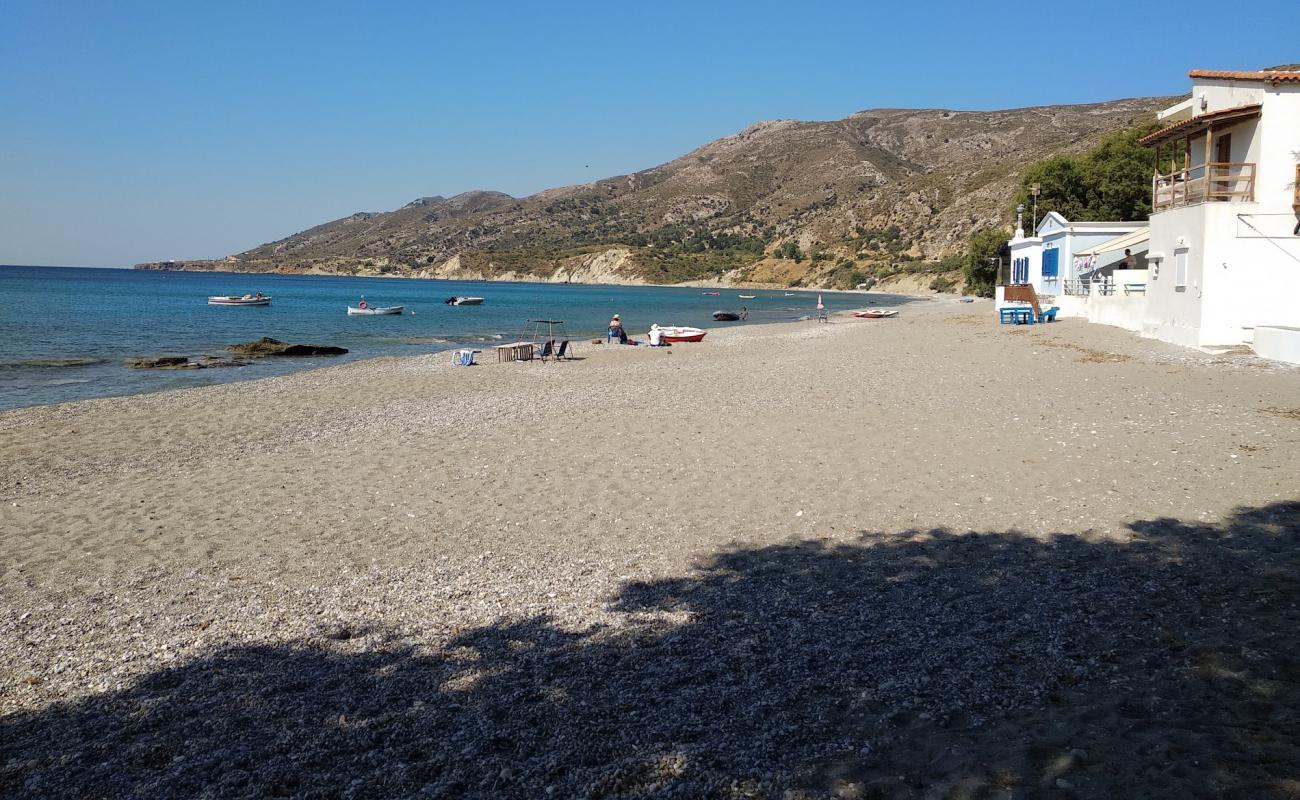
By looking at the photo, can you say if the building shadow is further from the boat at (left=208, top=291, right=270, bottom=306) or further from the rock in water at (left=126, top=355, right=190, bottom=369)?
the boat at (left=208, top=291, right=270, bottom=306)

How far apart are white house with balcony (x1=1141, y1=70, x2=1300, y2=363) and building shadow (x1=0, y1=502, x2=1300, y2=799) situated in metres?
16.2

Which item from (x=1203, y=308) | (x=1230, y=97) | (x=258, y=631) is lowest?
(x=258, y=631)

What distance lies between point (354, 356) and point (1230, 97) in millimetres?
26562

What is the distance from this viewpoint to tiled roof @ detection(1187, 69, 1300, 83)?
19297mm

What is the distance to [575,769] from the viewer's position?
3.95 meters

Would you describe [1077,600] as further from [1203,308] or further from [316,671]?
[1203,308]

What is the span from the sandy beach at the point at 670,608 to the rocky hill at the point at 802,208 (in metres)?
88.8

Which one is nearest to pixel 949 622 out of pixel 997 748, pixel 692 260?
pixel 997 748

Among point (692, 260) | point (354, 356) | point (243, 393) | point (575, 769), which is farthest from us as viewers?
point (692, 260)

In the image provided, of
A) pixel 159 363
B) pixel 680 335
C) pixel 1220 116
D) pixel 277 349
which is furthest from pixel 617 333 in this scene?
pixel 1220 116

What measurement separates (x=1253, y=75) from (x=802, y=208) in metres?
123

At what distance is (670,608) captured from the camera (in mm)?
6129

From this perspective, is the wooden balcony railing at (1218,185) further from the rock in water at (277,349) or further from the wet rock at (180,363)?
the rock in water at (277,349)

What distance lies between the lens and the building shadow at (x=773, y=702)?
3.83 m
